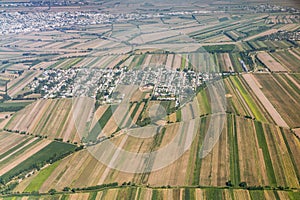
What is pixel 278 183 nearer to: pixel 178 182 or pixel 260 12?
pixel 178 182

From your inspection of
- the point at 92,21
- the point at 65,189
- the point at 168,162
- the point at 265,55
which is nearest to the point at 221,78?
the point at 265,55

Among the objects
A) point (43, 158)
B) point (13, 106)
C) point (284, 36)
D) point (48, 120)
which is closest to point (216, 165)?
point (43, 158)

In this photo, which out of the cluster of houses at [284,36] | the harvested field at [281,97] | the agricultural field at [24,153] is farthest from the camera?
the cluster of houses at [284,36]

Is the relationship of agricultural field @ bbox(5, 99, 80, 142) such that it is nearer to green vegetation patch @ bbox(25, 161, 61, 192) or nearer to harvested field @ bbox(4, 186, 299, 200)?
green vegetation patch @ bbox(25, 161, 61, 192)

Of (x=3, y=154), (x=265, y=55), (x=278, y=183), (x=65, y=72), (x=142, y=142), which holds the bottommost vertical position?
(x=3, y=154)

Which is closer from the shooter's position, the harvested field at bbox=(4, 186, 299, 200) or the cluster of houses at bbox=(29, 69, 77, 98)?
the harvested field at bbox=(4, 186, 299, 200)

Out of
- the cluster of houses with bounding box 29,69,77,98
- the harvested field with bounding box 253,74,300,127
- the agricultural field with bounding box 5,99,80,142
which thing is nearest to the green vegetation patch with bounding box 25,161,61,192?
the agricultural field with bounding box 5,99,80,142

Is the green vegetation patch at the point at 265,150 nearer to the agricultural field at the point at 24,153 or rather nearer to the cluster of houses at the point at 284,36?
the agricultural field at the point at 24,153

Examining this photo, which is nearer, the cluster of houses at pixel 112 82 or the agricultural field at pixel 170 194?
the agricultural field at pixel 170 194

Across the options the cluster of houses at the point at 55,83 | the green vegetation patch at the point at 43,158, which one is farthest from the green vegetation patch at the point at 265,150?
the cluster of houses at the point at 55,83
